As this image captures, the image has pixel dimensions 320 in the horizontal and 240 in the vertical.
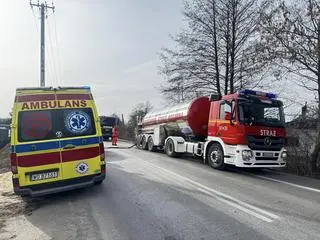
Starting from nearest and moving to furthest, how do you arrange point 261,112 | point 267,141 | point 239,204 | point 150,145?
point 239,204, point 267,141, point 261,112, point 150,145

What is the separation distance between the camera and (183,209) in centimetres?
758

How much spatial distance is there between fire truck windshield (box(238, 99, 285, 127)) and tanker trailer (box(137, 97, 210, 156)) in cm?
326

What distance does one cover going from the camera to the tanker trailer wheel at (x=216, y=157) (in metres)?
13.8

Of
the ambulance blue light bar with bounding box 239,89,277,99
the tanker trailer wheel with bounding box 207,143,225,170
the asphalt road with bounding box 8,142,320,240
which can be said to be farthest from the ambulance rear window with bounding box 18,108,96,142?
the ambulance blue light bar with bounding box 239,89,277,99

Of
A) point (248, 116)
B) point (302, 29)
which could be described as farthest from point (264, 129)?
point (302, 29)

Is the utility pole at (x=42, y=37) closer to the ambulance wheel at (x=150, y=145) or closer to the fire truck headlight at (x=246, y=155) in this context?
the ambulance wheel at (x=150, y=145)

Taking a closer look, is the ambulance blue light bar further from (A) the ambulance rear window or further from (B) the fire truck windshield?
(A) the ambulance rear window

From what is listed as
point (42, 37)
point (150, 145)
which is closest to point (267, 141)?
point (150, 145)

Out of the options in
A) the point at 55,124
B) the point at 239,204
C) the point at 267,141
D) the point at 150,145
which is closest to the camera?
the point at 239,204

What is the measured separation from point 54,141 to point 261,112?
24.1 ft

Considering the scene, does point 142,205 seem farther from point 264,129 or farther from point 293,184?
point 264,129

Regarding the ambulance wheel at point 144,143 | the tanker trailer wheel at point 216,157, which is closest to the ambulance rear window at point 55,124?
the tanker trailer wheel at point 216,157

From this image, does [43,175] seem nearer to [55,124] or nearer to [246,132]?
[55,124]

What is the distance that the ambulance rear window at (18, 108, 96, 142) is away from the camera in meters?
8.62
